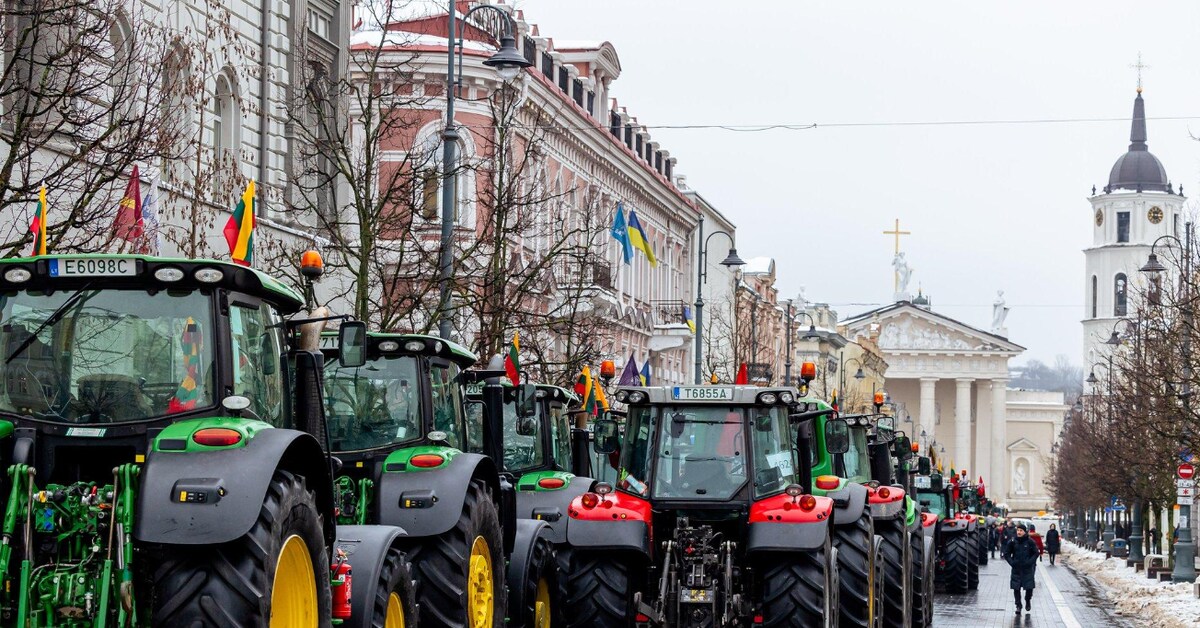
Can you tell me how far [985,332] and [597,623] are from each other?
147 meters

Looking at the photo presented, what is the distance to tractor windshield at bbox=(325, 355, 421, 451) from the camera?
42.3 ft

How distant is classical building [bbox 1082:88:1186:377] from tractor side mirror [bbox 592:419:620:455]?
487 feet

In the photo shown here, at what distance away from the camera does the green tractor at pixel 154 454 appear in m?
8.23

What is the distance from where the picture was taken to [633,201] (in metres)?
61.2

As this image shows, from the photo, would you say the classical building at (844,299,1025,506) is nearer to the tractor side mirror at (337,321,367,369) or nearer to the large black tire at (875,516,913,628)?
the large black tire at (875,516,913,628)

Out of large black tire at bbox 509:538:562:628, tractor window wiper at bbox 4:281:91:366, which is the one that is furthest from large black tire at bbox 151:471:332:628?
large black tire at bbox 509:538:562:628

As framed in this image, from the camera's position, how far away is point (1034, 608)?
32.7m

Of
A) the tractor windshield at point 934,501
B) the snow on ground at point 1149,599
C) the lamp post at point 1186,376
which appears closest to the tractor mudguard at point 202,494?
the snow on ground at point 1149,599

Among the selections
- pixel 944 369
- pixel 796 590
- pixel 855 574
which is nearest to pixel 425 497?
pixel 796 590

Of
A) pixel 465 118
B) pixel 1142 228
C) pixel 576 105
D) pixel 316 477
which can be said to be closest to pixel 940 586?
pixel 465 118

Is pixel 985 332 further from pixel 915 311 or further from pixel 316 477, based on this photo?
pixel 316 477

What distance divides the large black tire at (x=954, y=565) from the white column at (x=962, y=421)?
5008 inches

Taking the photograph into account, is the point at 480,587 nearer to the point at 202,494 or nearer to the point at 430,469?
the point at 430,469

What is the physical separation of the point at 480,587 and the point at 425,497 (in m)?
0.96
